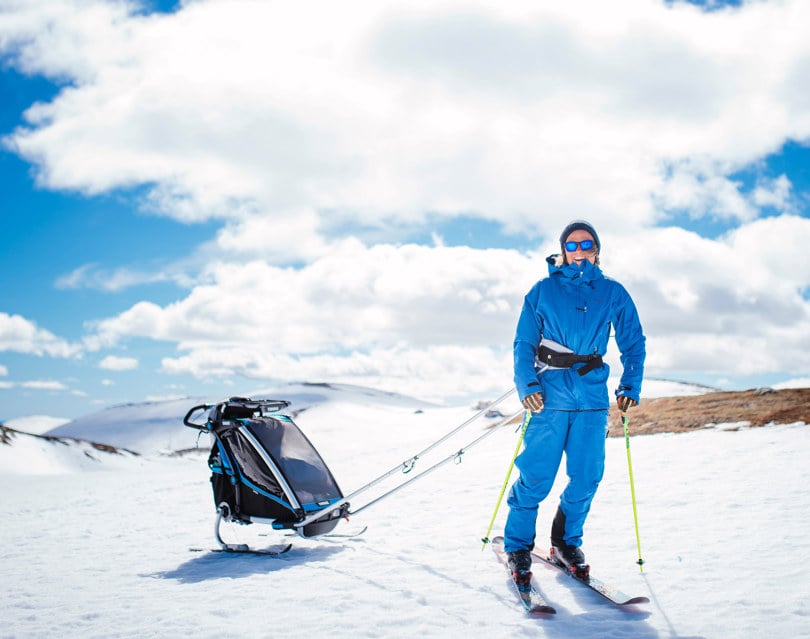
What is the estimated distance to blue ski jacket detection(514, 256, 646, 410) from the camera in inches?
178

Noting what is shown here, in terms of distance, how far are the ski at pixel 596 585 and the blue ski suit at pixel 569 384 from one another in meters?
0.26

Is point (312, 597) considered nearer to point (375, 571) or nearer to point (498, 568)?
point (375, 571)

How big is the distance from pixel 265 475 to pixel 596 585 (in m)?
3.17

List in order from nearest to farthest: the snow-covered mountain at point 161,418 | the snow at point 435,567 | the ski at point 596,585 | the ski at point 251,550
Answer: the snow at point 435,567 < the ski at point 596,585 < the ski at point 251,550 < the snow-covered mountain at point 161,418

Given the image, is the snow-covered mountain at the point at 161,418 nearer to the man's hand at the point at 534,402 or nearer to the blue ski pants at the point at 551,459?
the blue ski pants at the point at 551,459

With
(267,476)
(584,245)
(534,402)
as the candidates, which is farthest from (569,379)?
(267,476)

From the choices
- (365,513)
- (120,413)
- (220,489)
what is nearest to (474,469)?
(365,513)

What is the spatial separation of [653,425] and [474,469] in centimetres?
539

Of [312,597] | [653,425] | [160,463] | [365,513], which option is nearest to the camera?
[312,597]

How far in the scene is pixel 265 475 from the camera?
581 cm

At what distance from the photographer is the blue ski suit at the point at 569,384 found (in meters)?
4.52

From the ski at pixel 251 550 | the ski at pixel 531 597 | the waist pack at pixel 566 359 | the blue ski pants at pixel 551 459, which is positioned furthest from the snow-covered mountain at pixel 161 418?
the waist pack at pixel 566 359

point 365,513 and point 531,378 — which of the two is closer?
point 531,378

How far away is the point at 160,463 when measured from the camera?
85.1 feet
